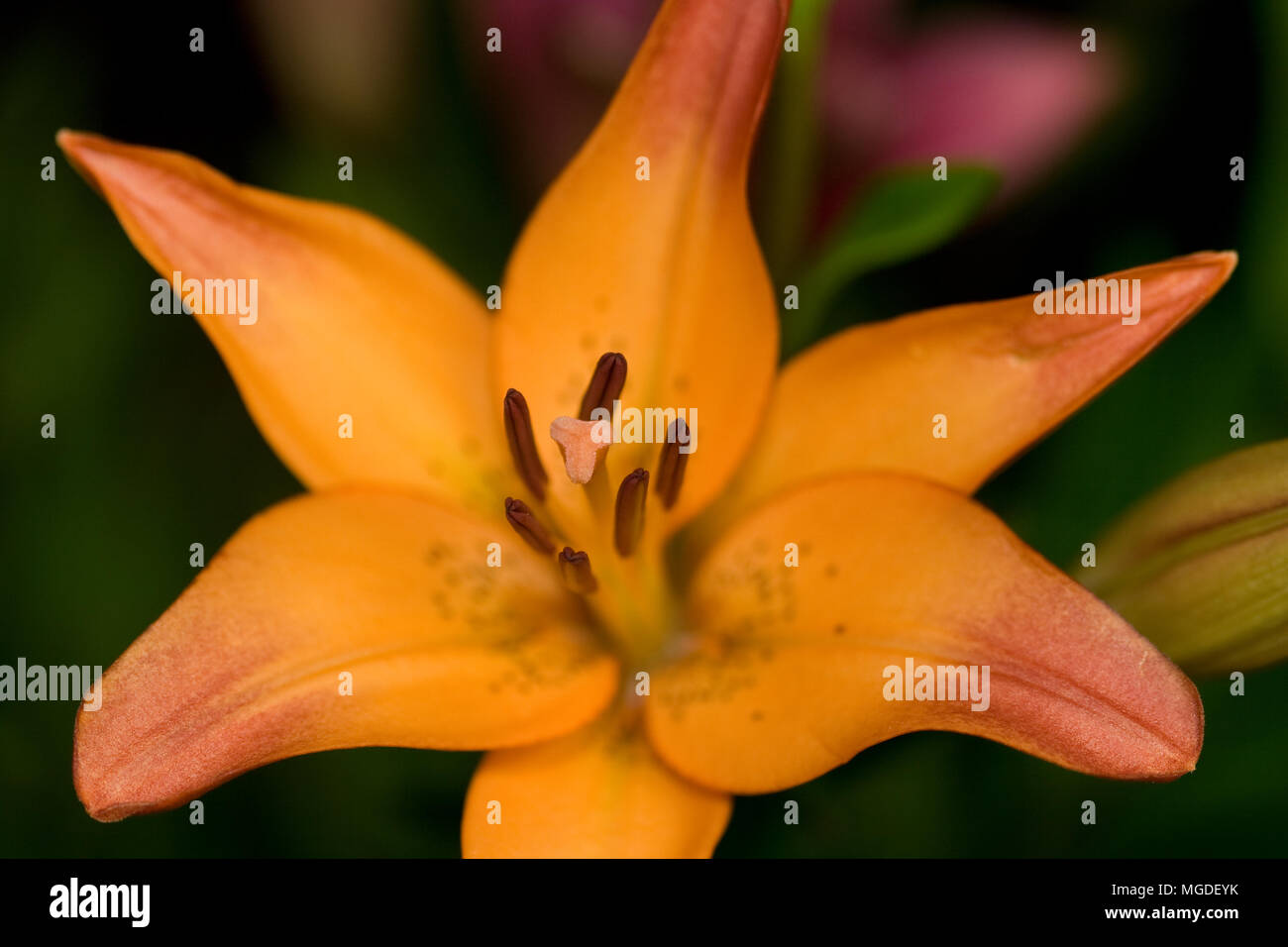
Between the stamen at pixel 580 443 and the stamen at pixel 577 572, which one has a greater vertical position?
the stamen at pixel 580 443

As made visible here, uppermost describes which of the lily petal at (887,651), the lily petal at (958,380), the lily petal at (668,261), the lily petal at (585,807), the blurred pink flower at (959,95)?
the blurred pink flower at (959,95)

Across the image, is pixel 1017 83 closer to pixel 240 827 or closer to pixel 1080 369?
pixel 1080 369

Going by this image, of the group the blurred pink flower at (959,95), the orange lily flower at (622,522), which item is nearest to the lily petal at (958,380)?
the orange lily flower at (622,522)

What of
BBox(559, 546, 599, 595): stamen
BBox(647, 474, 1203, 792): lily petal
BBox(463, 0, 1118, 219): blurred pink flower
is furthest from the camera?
BBox(463, 0, 1118, 219): blurred pink flower

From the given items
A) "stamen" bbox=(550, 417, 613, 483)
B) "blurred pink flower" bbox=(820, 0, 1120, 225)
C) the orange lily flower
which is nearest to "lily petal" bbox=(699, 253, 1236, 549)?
the orange lily flower

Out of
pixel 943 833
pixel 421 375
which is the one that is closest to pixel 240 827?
pixel 421 375

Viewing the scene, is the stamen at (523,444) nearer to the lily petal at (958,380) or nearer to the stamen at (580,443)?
the stamen at (580,443)

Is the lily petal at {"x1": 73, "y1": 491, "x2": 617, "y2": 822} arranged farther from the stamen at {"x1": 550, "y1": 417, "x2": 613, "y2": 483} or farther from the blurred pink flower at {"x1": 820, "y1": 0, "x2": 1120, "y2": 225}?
the blurred pink flower at {"x1": 820, "y1": 0, "x2": 1120, "y2": 225}

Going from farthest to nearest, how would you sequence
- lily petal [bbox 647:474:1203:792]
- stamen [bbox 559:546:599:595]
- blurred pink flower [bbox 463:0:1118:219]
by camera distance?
blurred pink flower [bbox 463:0:1118:219] → stamen [bbox 559:546:599:595] → lily petal [bbox 647:474:1203:792]

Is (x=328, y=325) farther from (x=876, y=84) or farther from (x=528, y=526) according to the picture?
(x=876, y=84)
